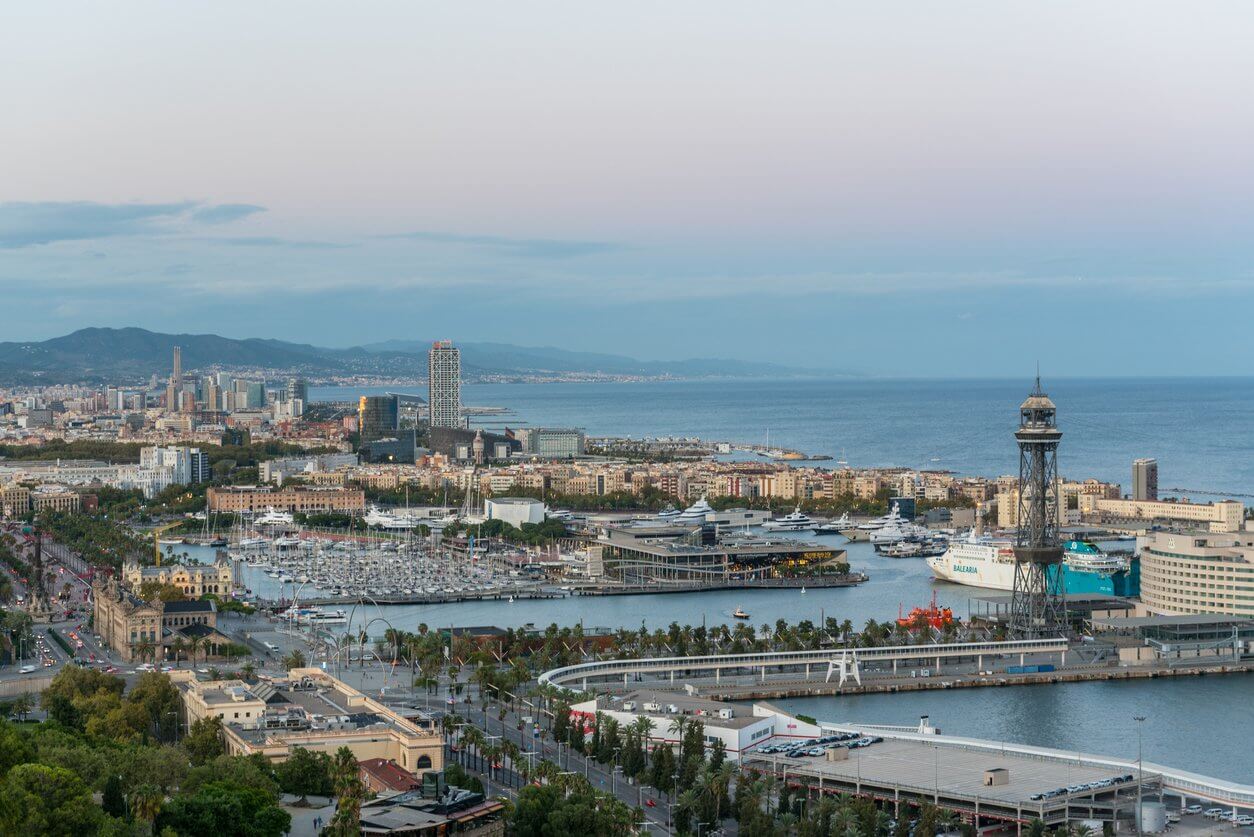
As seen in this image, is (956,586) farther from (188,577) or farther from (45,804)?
(45,804)

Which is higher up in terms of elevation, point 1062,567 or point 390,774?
point 1062,567

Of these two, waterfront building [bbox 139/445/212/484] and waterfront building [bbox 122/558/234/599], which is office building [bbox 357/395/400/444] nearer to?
waterfront building [bbox 139/445/212/484]

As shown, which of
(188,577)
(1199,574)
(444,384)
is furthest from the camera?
(444,384)

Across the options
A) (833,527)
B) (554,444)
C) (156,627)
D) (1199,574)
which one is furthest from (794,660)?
(554,444)

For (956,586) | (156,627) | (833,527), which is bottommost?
(956,586)

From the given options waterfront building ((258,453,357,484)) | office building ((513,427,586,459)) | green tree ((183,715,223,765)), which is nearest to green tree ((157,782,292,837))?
green tree ((183,715,223,765))

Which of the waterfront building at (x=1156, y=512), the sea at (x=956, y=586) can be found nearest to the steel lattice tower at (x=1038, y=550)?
the sea at (x=956, y=586)

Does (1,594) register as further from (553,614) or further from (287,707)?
(287,707)
